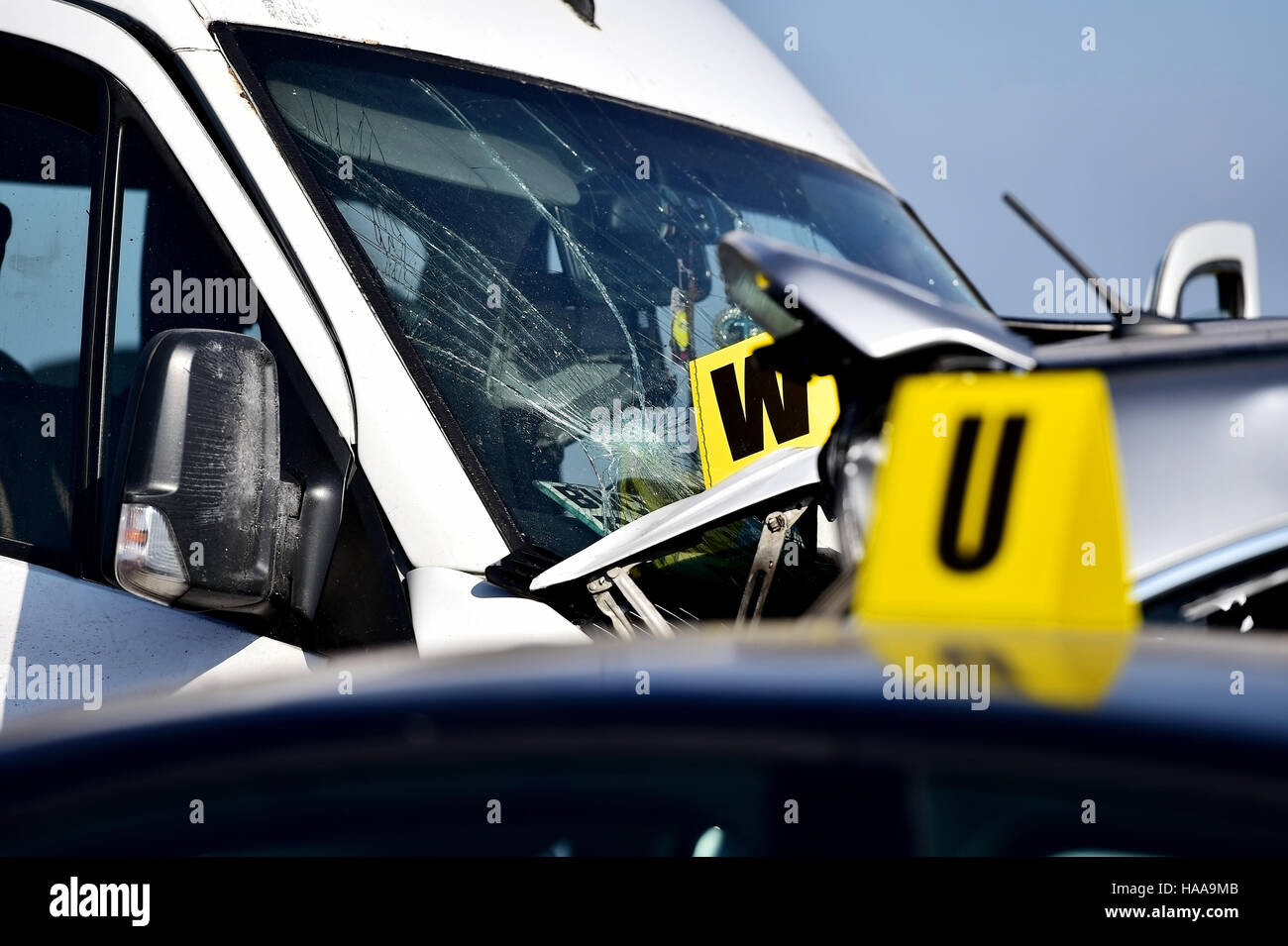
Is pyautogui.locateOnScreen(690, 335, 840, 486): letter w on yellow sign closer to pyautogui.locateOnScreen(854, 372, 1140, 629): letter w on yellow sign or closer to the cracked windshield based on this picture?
the cracked windshield

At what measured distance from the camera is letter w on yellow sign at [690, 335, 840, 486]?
2.17m

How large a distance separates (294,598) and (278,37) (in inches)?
39.1

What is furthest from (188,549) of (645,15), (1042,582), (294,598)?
(645,15)

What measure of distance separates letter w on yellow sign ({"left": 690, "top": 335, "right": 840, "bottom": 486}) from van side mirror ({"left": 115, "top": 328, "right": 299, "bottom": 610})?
688 mm

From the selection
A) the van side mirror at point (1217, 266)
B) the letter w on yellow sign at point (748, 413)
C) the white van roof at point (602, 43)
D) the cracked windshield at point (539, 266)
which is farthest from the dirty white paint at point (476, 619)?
the van side mirror at point (1217, 266)

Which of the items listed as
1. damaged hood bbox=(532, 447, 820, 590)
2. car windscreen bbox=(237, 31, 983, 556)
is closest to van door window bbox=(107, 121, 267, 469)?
car windscreen bbox=(237, 31, 983, 556)

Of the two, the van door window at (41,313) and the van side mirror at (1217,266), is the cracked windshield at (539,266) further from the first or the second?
the van side mirror at (1217,266)

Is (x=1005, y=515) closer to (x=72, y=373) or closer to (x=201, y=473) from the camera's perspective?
(x=201, y=473)

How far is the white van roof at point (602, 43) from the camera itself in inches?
91.6

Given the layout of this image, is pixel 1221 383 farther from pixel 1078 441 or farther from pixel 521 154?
pixel 521 154

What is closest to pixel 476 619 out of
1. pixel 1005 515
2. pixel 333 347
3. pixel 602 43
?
pixel 333 347

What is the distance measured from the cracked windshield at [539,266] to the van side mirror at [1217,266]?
0.79 meters

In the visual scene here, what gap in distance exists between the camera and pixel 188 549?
5.96 feet

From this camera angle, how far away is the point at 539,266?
2236 mm
